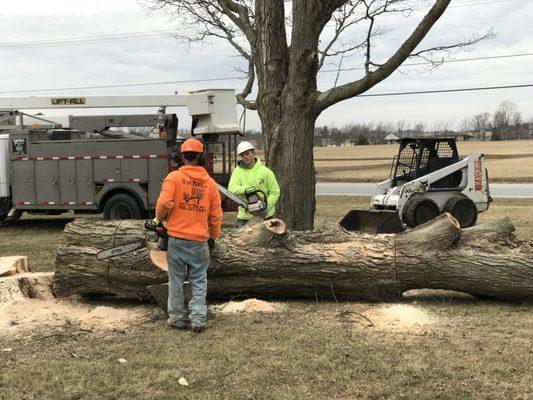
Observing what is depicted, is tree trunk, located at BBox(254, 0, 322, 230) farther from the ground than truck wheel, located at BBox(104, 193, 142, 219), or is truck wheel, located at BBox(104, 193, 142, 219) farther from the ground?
tree trunk, located at BBox(254, 0, 322, 230)

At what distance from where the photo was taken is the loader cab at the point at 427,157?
1345cm

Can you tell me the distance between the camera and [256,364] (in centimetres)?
439

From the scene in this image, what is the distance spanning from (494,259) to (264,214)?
2692mm

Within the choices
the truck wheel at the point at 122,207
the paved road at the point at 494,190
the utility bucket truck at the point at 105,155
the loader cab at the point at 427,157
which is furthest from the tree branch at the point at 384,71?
the paved road at the point at 494,190

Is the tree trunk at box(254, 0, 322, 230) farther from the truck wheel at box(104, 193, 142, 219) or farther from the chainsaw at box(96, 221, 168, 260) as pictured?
the truck wheel at box(104, 193, 142, 219)

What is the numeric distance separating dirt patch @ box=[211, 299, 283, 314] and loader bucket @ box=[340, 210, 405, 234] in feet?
13.5

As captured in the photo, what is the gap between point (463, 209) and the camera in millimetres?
13023

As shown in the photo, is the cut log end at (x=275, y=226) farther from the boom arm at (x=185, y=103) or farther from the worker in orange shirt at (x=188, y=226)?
the boom arm at (x=185, y=103)

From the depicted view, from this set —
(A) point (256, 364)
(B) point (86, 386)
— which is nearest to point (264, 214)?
(A) point (256, 364)

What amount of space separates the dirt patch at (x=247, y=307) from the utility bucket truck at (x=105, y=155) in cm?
669

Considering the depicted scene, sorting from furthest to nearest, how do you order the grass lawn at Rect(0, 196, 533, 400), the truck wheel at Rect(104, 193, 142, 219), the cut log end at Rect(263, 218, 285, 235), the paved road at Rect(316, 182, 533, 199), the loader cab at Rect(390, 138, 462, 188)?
the paved road at Rect(316, 182, 533, 199) < the loader cab at Rect(390, 138, 462, 188) < the truck wheel at Rect(104, 193, 142, 219) < the cut log end at Rect(263, 218, 285, 235) < the grass lawn at Rect(0, 196, 533, 400)

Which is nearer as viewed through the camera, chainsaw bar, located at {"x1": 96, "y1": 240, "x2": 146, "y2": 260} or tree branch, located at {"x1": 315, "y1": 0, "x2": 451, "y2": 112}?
chainsaw bar, located at {"x1": 96, "y1": 240, "x2": 146, "y2": 260}

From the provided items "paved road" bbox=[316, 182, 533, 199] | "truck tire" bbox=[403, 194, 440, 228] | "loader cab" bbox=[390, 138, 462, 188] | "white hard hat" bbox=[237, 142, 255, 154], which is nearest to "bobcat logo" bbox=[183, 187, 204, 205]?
"white hard hat" bbox=[237, 142, 255, 154]

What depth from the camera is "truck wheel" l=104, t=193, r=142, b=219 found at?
42.1 ft
